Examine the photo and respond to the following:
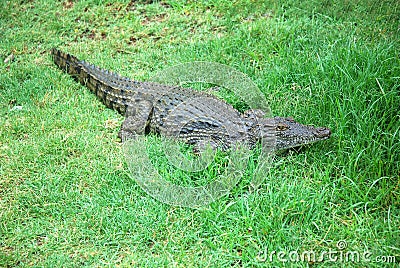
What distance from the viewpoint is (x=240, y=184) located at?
4.25 metres

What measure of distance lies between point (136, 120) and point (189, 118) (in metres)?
0.67

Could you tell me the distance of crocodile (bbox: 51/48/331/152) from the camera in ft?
15.6

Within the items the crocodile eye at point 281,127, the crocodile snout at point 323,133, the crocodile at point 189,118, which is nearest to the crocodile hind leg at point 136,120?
the crocodile at point 189,118

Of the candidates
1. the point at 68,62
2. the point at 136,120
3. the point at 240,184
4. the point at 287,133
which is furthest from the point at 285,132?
the point at 68,62

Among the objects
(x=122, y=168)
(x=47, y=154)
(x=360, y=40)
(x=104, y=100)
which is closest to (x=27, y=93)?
(x=104, y=100)

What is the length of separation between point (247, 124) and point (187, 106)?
749 millimetres

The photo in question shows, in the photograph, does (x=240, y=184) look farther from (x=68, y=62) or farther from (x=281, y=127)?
(x=68, y=62)

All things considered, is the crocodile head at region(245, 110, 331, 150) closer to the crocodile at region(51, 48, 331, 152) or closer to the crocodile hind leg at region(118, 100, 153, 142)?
the crocodile at region(51, 48, 331, 152)

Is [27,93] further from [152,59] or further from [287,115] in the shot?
[287,115]

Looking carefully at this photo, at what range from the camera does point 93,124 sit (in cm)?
542

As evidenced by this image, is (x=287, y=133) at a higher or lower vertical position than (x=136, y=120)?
higher

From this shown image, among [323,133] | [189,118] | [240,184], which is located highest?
[323,133]

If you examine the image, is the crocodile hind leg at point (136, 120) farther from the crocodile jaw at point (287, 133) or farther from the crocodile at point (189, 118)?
the crocodile jaw at point (287, 133)

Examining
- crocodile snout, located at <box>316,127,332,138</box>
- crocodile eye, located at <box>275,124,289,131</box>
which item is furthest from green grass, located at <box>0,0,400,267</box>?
crocodile eye, located at <box>275,124,289,131</box>
